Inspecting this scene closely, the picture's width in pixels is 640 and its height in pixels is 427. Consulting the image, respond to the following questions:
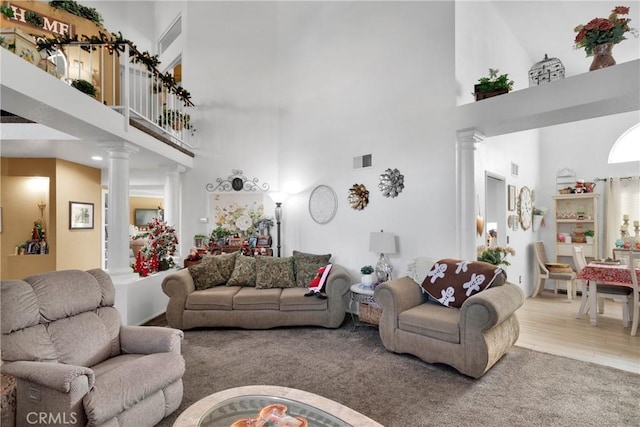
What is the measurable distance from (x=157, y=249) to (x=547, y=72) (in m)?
5.33

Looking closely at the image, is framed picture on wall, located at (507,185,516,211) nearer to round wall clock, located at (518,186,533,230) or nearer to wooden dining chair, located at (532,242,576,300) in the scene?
round wall clock, located at (518,186,533,230)

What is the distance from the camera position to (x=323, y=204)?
199 inches

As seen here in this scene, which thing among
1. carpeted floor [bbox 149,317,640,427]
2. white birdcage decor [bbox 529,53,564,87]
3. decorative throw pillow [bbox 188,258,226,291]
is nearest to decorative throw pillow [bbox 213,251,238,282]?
decorative throw pillow [bbox 188,258,226,291]

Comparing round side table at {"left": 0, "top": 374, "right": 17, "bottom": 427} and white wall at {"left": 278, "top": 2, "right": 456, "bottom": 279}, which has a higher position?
white wall at {"left": 278, "top": 2, "right": 456, "bottom": 279}

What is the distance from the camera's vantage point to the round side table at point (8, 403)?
1.78m

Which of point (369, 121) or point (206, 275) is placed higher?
point (369, 121)

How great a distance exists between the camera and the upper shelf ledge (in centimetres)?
267

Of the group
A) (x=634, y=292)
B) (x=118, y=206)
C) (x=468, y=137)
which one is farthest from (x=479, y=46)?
(x=118, y=206)

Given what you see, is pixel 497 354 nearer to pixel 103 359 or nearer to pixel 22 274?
pixel 103 359

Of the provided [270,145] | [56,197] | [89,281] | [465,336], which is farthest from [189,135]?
[465,336]

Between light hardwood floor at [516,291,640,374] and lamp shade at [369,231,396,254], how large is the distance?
168 centimetres

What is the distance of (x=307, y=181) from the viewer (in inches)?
210

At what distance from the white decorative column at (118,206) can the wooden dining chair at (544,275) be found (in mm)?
6349

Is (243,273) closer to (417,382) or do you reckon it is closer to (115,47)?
(417,382)
